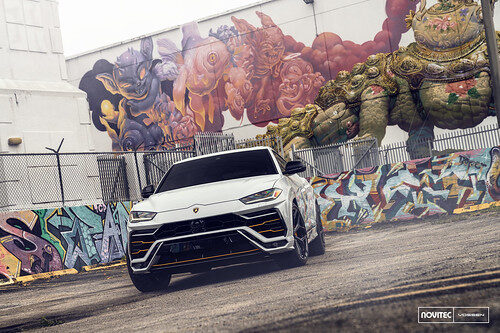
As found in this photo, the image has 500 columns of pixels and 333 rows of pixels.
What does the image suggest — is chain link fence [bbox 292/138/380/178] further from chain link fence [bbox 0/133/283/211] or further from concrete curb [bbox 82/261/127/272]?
concrete curb [bbox 82/261/127/272]

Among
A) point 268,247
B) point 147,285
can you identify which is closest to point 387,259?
point 268,247

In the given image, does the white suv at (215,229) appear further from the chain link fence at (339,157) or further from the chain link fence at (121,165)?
the chain link fence at (339,157)

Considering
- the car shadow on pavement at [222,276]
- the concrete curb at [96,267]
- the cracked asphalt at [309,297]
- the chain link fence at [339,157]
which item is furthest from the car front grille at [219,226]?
the chain link fence at [339,157]

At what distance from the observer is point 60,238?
14266 mm

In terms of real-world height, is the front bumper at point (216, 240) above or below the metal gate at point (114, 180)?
below

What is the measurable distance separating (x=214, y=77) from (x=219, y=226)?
25.3 m

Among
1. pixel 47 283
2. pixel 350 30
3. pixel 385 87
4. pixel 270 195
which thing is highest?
pixel 350 30

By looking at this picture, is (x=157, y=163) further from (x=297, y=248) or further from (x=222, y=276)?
(x=297, y=248)

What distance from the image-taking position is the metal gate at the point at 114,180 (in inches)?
680

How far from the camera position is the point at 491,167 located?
16.5 m

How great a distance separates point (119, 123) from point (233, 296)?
3012cm

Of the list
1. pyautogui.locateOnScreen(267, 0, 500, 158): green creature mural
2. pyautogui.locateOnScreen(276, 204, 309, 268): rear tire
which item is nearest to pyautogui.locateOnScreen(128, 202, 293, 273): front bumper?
pyautogui.locateOnScreen(276, 204, 309, 268): rear tire

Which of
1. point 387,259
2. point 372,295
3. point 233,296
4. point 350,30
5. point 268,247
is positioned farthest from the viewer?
point 350,30

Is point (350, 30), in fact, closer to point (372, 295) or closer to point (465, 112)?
point (465, 112)
